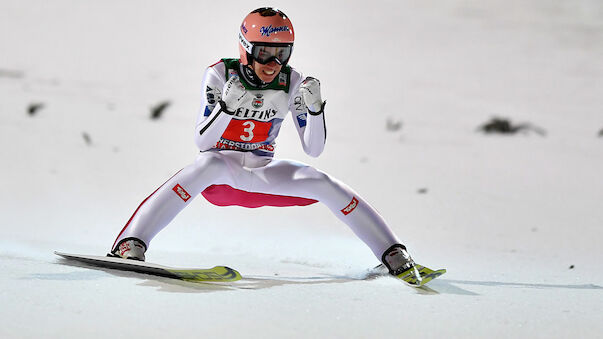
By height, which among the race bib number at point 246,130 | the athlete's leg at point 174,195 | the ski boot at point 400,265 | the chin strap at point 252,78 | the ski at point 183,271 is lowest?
the ski at point 183,271

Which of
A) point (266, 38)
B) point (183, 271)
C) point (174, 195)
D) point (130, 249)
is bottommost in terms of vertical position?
point (183, 271)

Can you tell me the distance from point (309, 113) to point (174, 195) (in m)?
0.63

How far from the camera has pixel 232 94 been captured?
3279mm

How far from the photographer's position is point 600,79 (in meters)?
10.4

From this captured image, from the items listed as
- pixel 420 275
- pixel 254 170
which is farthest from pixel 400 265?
pixel 254 170

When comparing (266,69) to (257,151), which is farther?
(257,151)

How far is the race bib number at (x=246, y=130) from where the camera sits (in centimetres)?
338

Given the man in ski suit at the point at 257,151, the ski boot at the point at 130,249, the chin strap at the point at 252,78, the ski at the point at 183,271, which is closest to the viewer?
the ski at the point at 183,271

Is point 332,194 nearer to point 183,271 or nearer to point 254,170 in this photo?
point 254,170

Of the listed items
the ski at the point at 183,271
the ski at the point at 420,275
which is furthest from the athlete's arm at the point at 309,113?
the ski at the point at 183,271

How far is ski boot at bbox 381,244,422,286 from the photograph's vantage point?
3164mm

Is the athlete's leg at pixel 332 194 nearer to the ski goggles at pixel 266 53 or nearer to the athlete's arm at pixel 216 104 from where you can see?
the athlete's arm at pixel 216 104

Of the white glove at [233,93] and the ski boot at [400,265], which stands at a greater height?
the white glove at [233,93]

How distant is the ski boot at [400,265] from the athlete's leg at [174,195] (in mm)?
700
